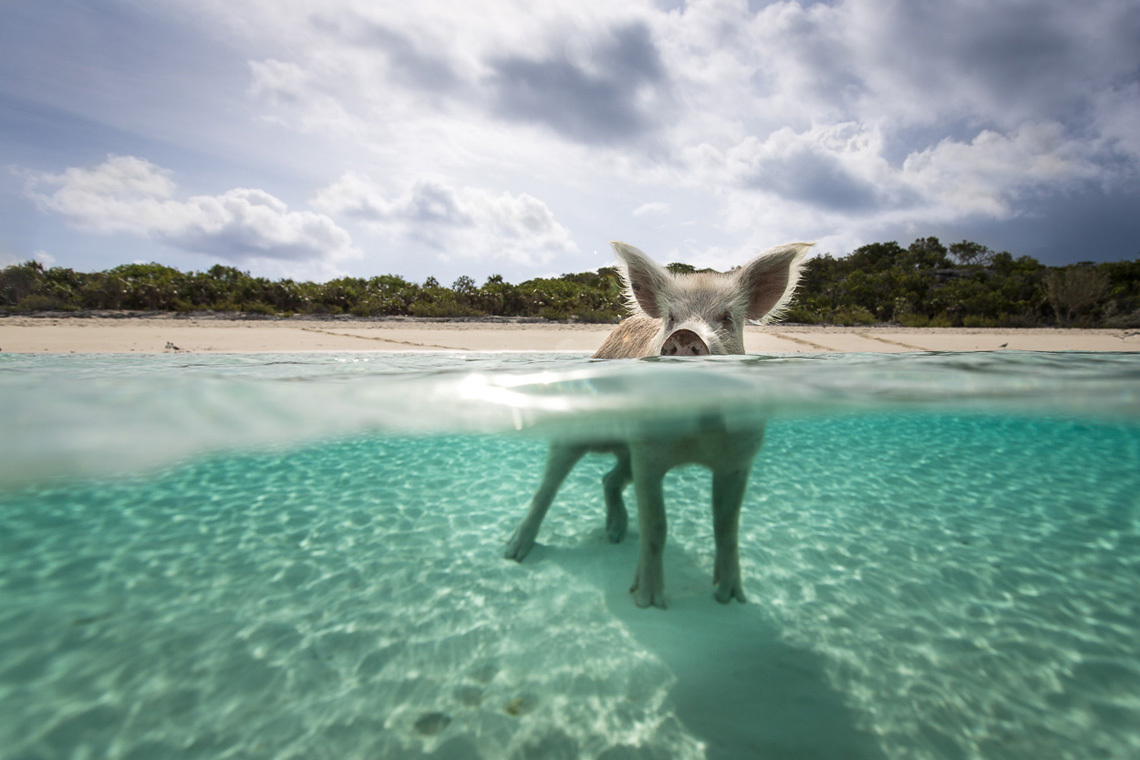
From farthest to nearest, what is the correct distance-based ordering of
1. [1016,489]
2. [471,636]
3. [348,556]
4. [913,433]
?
1. [913,433]
2. [1016,489]
3. [348,556]
4. [471,636]

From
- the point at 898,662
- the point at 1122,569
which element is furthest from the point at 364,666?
the point at 1122,569

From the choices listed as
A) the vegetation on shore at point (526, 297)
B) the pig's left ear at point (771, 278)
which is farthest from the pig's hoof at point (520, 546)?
the vegetation on shore at point (526, 297)

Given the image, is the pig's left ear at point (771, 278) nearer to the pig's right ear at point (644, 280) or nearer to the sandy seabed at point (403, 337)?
the pig's right ear at point (644, 280)

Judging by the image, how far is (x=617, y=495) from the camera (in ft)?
14.7

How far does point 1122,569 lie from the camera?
4906 mm

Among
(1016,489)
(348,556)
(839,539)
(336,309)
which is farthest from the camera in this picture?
(336,309)

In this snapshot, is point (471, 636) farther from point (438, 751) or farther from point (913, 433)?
point (913, 433)

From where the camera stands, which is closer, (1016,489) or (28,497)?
(28,497)

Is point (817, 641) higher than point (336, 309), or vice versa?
point (336, 309)

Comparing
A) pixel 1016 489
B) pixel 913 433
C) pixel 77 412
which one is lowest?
pixel 1016 489

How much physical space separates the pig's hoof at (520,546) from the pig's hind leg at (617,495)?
2.46 ft

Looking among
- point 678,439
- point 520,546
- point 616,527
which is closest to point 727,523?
point 678,439

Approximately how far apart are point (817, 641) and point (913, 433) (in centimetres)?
703

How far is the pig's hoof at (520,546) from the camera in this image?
421 centimetres
